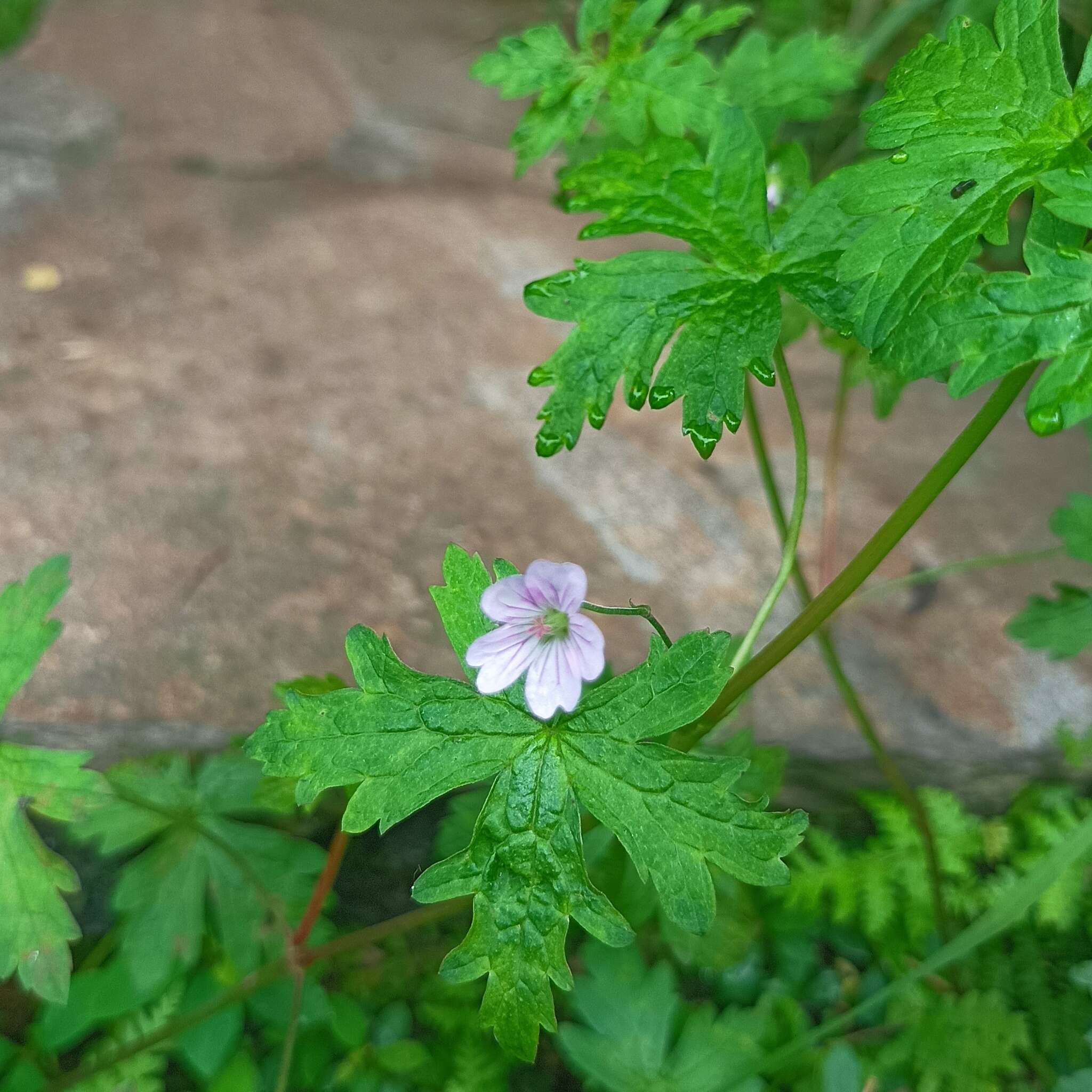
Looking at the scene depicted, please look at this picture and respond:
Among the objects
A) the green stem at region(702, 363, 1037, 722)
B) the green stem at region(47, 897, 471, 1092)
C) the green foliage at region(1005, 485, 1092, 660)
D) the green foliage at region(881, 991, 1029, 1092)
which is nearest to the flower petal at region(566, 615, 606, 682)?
the green stem at region(702, 363, 1037, 722)

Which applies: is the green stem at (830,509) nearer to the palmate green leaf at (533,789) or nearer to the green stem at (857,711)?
the green stem at (857,711)

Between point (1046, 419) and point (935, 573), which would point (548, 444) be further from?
point (935, 573)

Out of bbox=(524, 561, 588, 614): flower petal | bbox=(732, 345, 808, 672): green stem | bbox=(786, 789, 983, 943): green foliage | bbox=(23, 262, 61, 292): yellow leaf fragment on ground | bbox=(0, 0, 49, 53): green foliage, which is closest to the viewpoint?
bbox=(524, 561, 588, 614): flower petal

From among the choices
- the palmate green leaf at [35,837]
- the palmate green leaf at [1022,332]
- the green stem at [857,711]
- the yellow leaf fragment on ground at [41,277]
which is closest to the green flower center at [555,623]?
the green stem at [857,711]

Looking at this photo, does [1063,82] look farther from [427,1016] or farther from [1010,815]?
[427,1016]

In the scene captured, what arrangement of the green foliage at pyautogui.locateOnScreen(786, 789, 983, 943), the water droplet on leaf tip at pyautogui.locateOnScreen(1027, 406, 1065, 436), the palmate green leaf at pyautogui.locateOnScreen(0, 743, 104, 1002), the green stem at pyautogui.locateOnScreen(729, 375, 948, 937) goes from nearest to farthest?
the water droplet on leaf tip at pyautogui.locateOnScreen(1027, 406, 1065, 436), the palmate green leaf at pyautogui.locateOnScreen(0, 743, 104, 1002), the green stem at pyautogui.locateOnScreen(729, 375, 948, 937), the green foliage at pyautogui.locateOnScreen(786, 789, 983, 943)

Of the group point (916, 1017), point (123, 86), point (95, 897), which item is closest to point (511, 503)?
point (95, 897)

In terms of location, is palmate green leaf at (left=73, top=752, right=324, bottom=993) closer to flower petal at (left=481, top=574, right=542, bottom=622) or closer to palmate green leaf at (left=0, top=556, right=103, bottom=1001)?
palmate green leaf at (left=0, top=556, right=103, bottom=1001)
